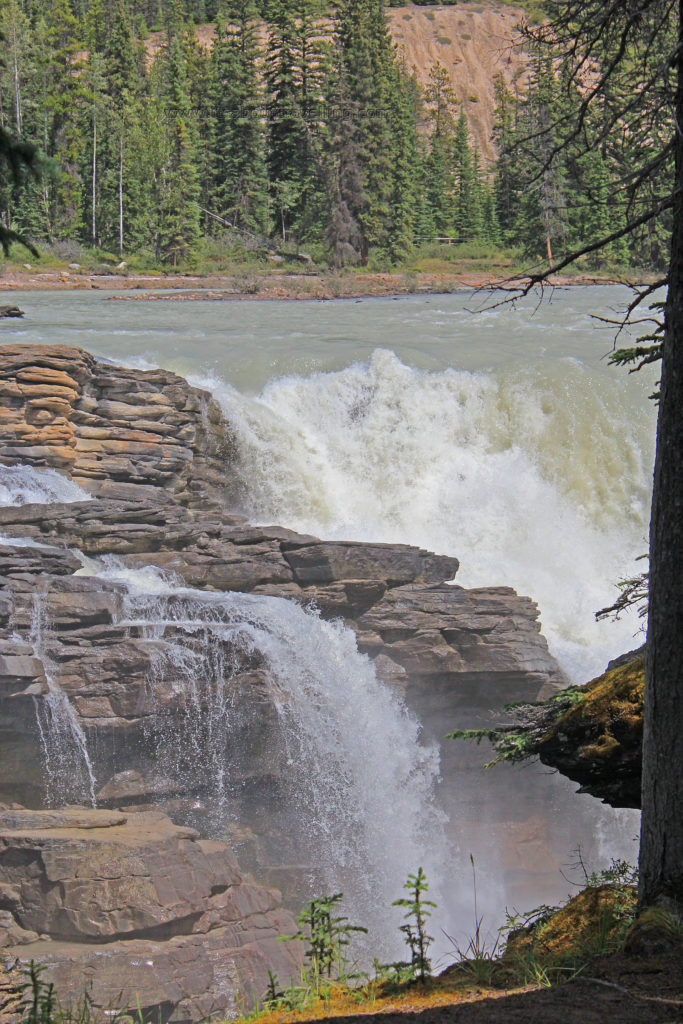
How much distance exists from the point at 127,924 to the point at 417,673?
6.17 metres

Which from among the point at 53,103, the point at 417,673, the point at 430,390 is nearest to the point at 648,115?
the point at 417,673

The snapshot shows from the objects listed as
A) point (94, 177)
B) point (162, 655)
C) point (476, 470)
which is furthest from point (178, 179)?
point (162, 655)

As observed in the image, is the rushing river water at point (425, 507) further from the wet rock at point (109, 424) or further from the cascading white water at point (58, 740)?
the wet rock at point (109, 424)

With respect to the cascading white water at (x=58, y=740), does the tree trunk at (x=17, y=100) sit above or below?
above

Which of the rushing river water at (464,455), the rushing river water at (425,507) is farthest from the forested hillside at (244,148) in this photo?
the rushing river water at (464,455)

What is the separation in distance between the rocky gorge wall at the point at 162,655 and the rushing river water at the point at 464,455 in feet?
5.50

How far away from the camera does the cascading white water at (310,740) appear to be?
13672mm

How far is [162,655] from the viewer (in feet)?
44.1

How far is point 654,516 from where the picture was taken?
5457 millimetres

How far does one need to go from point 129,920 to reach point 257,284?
3433 centimetres

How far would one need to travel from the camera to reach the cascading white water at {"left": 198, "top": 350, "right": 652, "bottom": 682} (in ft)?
64.1

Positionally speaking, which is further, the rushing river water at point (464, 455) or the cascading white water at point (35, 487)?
the rushing river water at point (464, 455)

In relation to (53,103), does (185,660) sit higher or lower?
lower

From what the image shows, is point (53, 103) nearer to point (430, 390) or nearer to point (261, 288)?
point (261, 288)
